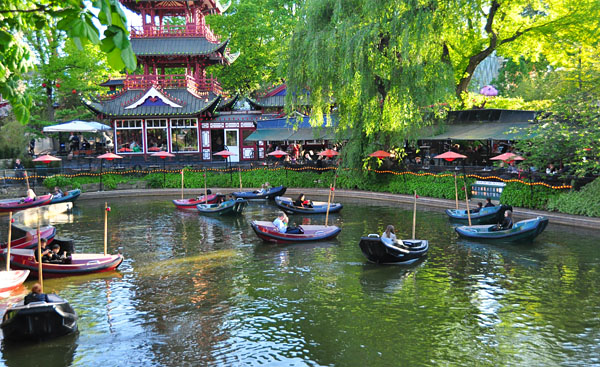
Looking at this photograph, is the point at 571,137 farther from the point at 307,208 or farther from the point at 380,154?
the point at 307,208

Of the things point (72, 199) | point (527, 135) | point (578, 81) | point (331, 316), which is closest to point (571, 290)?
point (331, 316)

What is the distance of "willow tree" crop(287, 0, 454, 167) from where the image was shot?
28438 mm

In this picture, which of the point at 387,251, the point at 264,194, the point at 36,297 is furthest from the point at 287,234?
the point at 264,194

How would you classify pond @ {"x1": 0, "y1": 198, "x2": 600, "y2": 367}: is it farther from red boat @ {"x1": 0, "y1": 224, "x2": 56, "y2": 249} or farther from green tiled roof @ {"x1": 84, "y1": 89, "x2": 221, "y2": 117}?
green tiled roof @ {"x1": 84, "y1": 89, "x2": 221, "y2": 117}

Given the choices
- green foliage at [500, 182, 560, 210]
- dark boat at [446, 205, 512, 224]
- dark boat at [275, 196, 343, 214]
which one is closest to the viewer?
dark boat at [446, 205, 512, 224]

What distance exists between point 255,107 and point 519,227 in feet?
105

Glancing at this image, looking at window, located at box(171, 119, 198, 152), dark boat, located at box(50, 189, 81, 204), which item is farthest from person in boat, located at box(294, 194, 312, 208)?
window, located at box(171, 119, 198, 152)

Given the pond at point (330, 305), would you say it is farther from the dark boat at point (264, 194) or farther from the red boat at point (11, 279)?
the dark boat at point (264, 194)

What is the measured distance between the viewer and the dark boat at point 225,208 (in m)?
28.5

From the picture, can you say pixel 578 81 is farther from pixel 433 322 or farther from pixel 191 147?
pixel 191 147

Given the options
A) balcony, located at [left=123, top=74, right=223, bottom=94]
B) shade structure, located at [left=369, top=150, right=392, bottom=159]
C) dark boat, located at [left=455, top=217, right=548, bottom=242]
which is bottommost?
dark boat, located at [left=455, top=217, right=548, bottom=242]

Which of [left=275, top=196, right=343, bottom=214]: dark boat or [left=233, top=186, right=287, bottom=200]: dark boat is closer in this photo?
[left=275, top=196, right=343, bottom=214]: dark boat

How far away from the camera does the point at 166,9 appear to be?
154ft

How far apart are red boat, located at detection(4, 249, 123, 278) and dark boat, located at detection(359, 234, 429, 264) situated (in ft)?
27.8
